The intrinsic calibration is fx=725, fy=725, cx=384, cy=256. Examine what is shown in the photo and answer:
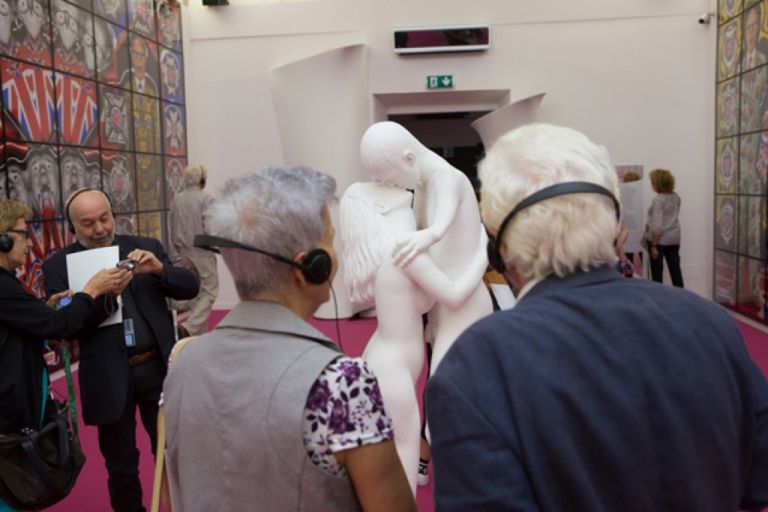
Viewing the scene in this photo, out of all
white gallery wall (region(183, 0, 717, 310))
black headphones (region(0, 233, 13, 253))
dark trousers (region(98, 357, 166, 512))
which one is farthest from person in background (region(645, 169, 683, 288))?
black headphones (region(0, 233, 13, 253))

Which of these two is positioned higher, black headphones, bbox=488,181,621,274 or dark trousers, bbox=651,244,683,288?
black headphones, bbox=488,181,621,274

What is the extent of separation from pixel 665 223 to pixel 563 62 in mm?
2289

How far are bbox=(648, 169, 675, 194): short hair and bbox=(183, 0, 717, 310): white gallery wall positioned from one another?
28.5 inches

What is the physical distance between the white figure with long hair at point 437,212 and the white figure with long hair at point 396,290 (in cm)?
6

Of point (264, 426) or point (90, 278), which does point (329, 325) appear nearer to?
point (90, 278)

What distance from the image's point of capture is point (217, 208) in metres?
1.33

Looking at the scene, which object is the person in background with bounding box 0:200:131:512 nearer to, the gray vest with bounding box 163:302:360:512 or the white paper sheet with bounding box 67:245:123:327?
the white paper sheet with bounding box 67:245:123:327

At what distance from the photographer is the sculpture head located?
2775 mm

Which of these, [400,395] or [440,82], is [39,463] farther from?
[440,82]

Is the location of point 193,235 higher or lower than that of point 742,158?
lower

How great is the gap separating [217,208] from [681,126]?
847cm

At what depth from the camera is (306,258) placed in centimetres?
132

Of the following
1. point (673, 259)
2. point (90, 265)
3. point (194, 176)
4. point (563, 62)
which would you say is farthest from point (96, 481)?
point (563, 62)

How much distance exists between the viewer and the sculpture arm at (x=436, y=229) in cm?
269
